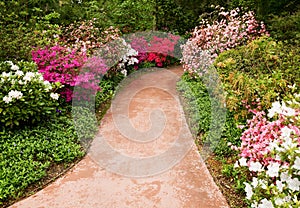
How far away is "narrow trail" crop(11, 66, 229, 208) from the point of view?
346cm

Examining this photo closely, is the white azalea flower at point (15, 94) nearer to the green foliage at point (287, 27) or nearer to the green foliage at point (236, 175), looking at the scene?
the green foliage at point (236, 175)

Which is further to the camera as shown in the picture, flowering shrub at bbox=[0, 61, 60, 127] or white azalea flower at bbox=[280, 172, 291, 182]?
flowering shrub at bbox=[0, 61, 60, 127]

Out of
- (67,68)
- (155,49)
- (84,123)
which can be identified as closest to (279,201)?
(84,123)

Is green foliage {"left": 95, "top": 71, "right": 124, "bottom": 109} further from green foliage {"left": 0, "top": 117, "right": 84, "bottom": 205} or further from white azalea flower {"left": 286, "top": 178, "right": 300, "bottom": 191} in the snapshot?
white azalea flower {"left": 286, "top": 178, "right": 300, "bottom": 191}

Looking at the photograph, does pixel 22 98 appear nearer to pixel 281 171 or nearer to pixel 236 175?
pixel 236 175

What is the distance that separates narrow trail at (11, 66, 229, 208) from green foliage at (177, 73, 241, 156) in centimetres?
19

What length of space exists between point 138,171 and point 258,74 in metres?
2.52

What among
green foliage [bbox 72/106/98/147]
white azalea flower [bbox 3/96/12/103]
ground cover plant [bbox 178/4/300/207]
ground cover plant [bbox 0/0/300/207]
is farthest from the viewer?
green foliage [bbox 72/106/98/147]

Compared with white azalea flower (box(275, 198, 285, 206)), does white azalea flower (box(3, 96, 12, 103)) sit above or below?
above

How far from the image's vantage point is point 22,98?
14.8 ft

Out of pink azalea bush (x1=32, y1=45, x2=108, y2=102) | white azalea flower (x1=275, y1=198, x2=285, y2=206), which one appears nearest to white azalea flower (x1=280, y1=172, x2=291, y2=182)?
white azalea flower (x1=275, y1=198, x2=285, y2=206)

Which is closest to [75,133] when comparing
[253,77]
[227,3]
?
[253,77]

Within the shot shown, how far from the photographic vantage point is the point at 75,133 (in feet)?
16.1

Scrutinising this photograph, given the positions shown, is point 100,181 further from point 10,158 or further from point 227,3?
point 227,3
